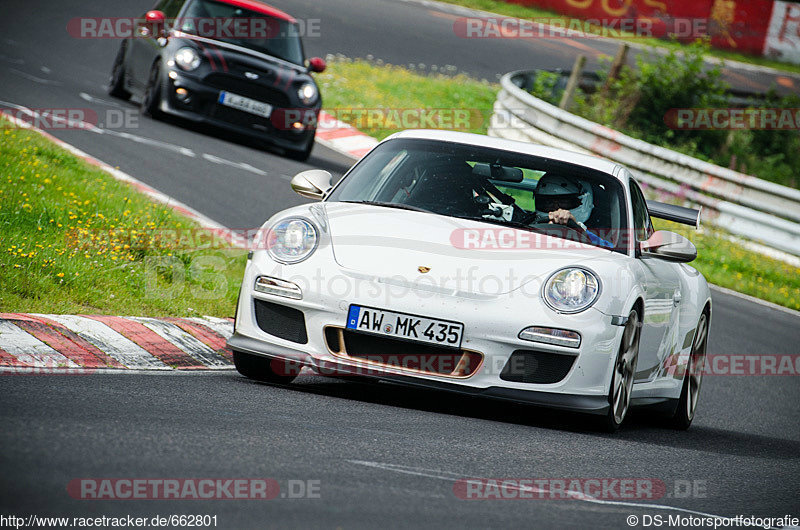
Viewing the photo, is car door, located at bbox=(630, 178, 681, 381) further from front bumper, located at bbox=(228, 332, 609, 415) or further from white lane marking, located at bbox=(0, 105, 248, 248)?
white lane marking, located at bbox=(0, 105, 248, 248)

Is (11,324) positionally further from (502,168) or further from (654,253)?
(654,253)

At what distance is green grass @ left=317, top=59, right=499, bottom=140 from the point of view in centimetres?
2028

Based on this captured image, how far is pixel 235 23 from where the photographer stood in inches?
629

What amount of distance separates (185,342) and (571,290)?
2.27 meters

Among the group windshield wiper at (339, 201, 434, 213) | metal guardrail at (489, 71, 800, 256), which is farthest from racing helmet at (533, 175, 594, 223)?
metal guardrail at (489, 71, 800, 256)

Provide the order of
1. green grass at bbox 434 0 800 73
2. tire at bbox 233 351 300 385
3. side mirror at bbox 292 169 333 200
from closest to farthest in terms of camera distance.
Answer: tire at bbox 233 351 300 385, side mirror at bbox 292 169 333 200, green grass at bbox 434 0 800 73

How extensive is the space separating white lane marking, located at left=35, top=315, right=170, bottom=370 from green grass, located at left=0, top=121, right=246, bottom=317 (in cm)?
41

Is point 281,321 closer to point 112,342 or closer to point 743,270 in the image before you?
point 112,342

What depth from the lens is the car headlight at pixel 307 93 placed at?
15.5 m

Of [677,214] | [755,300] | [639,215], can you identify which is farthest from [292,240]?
[755,300]

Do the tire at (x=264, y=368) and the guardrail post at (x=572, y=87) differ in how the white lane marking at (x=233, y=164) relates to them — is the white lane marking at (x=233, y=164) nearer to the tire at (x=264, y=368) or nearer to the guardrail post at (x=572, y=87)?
the tire at (x=264, y=368)

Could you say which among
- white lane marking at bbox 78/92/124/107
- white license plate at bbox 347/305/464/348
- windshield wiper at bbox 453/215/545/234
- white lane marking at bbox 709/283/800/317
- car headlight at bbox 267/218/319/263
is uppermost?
windshield wiper at bbox 453/215/545/234

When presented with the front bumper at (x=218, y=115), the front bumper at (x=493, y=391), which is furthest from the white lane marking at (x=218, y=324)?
the front bumper at (x=218, y=115)

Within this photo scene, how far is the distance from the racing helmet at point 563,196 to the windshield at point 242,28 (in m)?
9.36
